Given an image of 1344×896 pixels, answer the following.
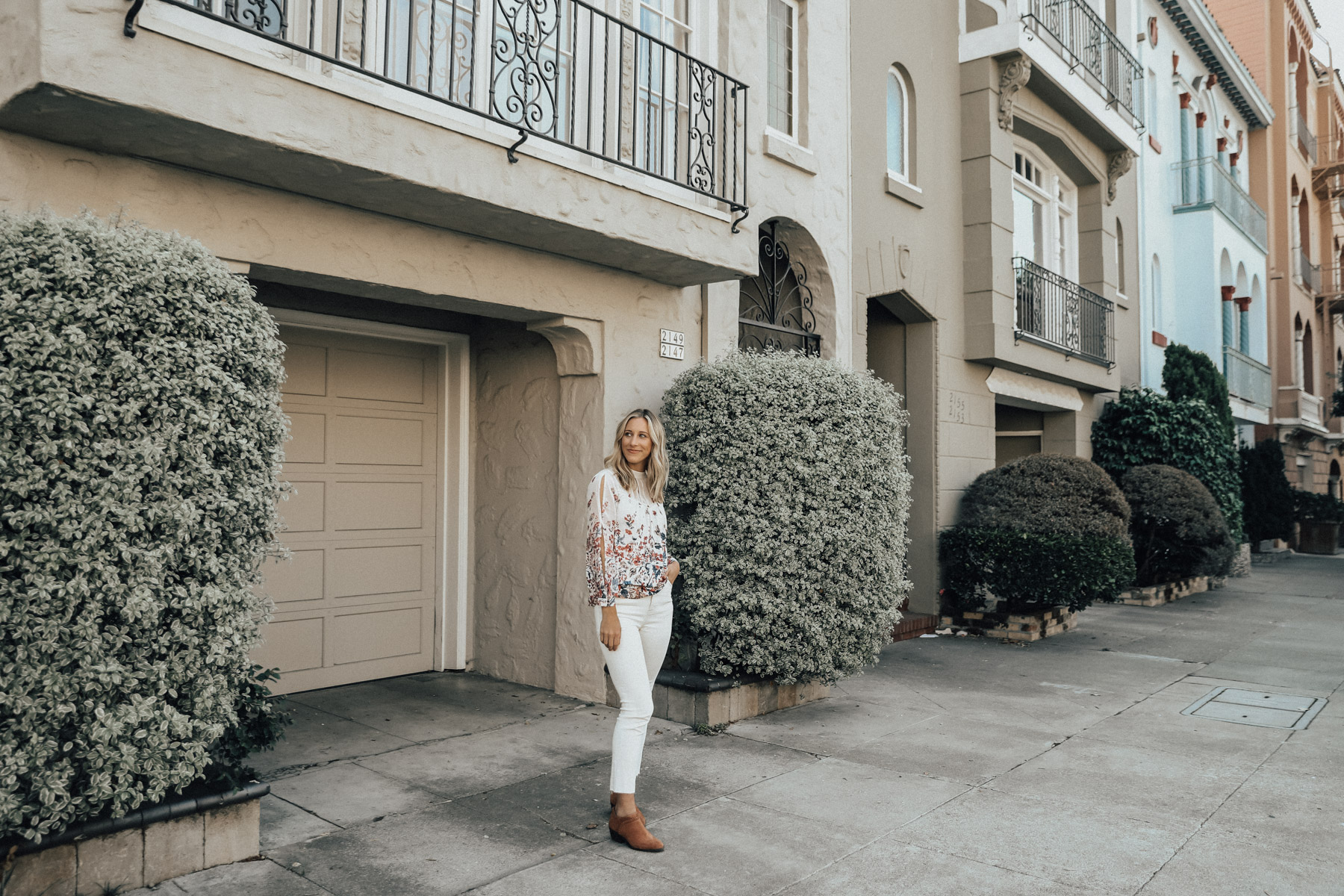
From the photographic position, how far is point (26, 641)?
3201mm

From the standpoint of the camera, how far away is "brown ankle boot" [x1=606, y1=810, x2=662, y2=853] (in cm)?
395

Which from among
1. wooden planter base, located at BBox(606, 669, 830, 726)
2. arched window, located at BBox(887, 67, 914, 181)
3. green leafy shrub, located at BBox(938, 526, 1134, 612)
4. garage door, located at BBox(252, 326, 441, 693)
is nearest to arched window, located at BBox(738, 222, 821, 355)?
arched window, located at BBox(887, 67, 914, 181)

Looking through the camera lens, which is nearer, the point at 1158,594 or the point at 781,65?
the point at 781,65

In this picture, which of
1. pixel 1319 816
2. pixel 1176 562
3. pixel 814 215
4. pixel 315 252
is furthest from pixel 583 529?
pixel 1176 562

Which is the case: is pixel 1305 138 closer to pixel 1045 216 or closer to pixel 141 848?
pixel 1045 216

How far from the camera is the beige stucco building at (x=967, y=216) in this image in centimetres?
925

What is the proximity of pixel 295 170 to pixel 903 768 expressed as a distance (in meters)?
4.30

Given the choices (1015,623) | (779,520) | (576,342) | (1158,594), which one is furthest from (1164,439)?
(576,342)

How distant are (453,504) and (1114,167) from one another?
35.8ft

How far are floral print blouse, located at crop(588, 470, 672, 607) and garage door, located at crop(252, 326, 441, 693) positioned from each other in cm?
293

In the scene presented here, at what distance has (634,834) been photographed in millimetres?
3975

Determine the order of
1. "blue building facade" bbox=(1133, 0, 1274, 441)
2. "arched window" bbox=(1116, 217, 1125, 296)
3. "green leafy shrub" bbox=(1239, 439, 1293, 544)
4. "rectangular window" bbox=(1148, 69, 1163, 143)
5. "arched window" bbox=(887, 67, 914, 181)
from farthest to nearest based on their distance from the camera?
"green leafy shrub" bbox=(1239, 439, 1293, 544) < "rectangular window" bbox=(1148, 69, 1163, 143) < "blue building facade" bbox=(1133, 0, 1274, 441) < "arched window" bbox=(1116, 217, 1125, 296) < "arched window" bbox=(887, 67, 914, 181)

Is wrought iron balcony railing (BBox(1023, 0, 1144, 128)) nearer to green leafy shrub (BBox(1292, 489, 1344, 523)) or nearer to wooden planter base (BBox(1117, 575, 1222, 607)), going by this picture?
wooden planter base (BBox(1117, 575, 1222, 607))

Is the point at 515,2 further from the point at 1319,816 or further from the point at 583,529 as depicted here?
the point at 1319,816
